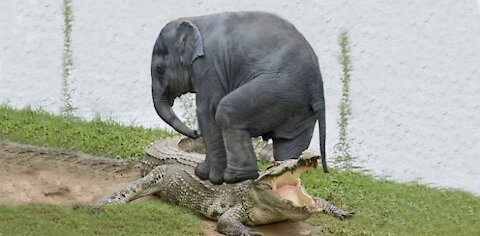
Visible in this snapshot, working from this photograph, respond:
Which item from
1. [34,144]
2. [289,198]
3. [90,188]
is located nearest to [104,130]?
[34,144]

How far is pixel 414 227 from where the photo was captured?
6.54 m

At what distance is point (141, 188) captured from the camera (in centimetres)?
699

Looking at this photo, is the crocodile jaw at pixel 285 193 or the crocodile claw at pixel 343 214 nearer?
the crocodile jaw at pixel 285 193

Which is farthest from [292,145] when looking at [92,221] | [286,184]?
[92,221]

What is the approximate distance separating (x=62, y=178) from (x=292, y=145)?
11.9 feet

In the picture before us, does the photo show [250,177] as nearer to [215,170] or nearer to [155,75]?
[215,170]

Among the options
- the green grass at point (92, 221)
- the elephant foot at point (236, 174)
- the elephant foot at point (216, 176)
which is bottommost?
the green grass at point (92, 221)

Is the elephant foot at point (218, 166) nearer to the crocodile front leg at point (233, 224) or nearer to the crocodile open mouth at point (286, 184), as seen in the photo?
the crocodile open mouth at point (286, 184)

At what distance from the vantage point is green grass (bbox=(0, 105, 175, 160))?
8.41 meters

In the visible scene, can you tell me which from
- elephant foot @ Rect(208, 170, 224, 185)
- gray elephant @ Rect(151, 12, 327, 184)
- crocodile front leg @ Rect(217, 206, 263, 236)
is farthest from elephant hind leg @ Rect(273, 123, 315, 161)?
crocodile front leg @ Rect(217, 206, 263, 236)

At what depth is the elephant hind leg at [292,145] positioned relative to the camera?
4219 millimetres

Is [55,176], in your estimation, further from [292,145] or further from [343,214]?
[292,145]

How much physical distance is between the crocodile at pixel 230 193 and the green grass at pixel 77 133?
2.86 feet

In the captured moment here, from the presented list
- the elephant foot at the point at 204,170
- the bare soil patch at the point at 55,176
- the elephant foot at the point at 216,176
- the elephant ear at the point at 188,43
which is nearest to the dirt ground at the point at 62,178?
the bare soil patch at the point at 55,176
